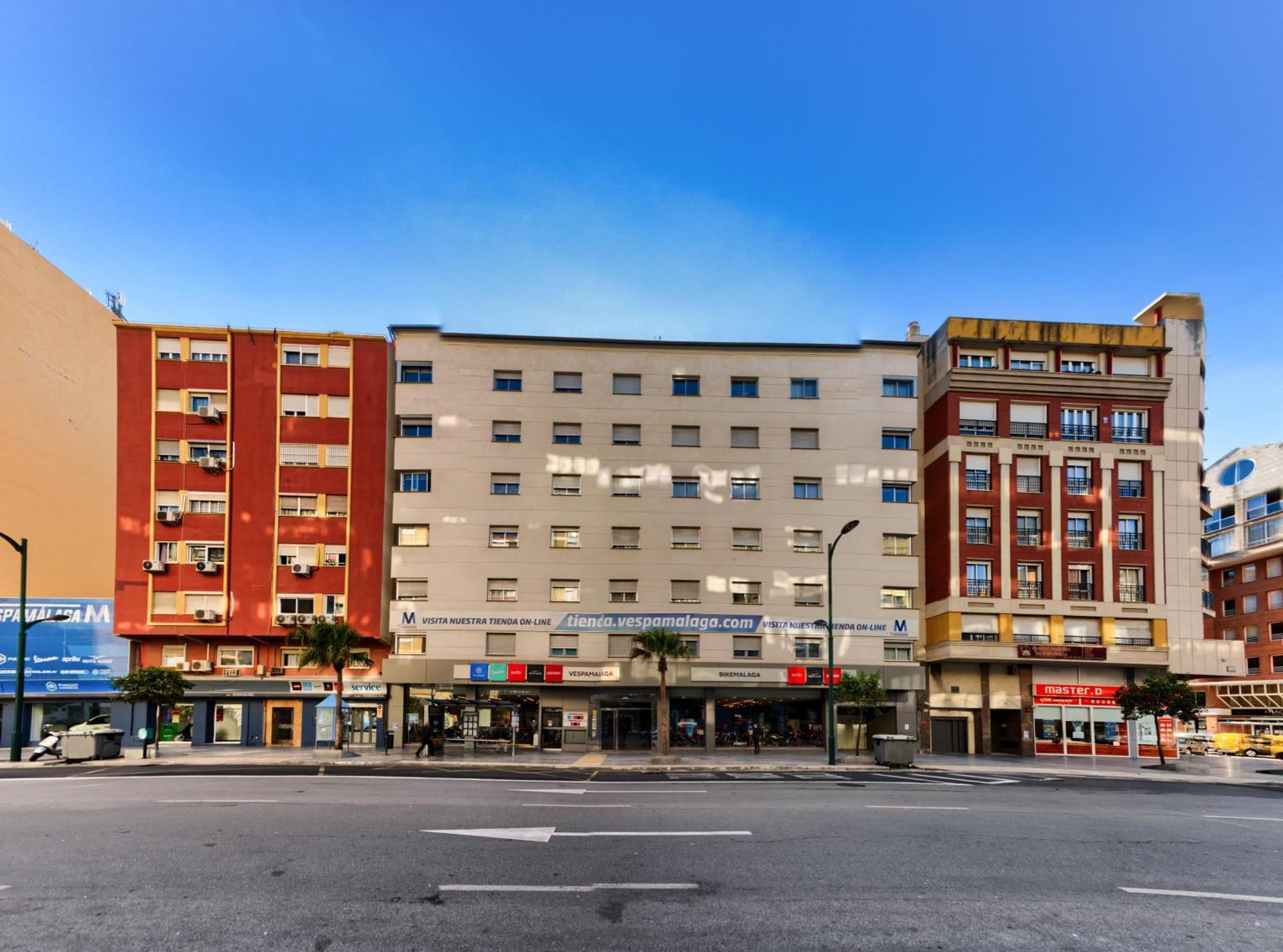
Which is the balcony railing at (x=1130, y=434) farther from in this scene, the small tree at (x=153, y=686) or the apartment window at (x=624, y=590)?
the small tree at (x=153, y=686)

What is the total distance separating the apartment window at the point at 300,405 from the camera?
4012 cm

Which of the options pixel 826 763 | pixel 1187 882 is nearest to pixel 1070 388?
pixel 826 763

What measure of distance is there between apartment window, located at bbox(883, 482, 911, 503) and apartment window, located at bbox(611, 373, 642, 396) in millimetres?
14192

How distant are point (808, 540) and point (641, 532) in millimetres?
8767

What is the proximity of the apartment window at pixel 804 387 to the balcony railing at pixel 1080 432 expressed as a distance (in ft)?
44.0

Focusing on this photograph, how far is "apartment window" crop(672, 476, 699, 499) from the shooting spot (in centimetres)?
4056

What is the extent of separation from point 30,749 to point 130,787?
843 inches

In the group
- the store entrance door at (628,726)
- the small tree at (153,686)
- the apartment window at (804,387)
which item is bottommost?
the store entrance door at (628,726)

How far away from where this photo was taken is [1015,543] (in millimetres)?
40875

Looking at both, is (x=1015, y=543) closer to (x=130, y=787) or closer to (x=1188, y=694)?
(x=1188, y=694)

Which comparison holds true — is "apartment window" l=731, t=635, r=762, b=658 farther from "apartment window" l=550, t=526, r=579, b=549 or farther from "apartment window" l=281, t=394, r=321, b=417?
"apartment window" l=281, t=394, r=321, b=417

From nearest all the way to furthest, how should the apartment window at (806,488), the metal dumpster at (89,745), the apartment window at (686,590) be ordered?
the metal dumpster at (89,745)
the apartment window at (686,590)
the apartment window at (806,488)

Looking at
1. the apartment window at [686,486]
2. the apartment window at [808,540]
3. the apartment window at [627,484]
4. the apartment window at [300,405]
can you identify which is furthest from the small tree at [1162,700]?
the apartment window at [300,405]

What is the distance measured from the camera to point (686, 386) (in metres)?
41.6
